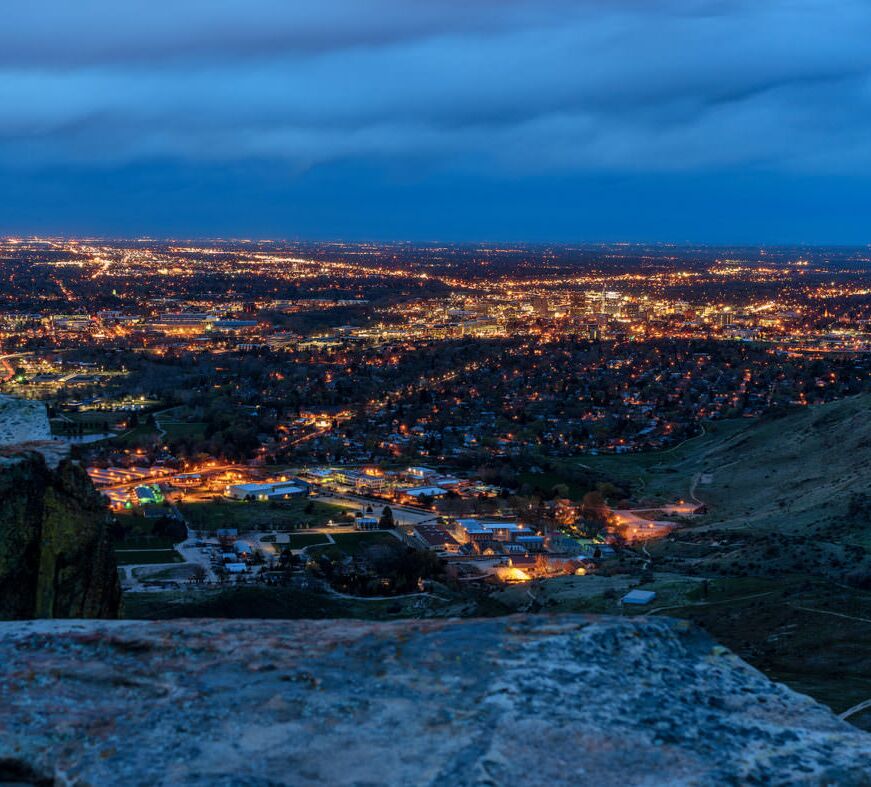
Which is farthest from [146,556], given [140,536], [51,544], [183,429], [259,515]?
[183,429]

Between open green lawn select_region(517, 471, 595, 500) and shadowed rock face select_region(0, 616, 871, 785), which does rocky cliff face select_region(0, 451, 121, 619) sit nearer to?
shadowed rock face select_region(0, 616, 871, 785)

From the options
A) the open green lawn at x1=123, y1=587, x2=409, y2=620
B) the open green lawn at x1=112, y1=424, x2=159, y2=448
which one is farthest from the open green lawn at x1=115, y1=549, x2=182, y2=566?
the open green lawn at x1=112, y1=424, x2=159, y2=448

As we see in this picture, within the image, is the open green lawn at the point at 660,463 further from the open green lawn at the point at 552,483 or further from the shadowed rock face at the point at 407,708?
the shadowed rock face at the point at 407,708

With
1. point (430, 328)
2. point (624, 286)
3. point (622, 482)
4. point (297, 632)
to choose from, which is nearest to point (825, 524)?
point (622, 482)

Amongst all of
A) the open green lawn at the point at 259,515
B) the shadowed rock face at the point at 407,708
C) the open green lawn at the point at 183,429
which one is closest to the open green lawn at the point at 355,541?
the open green lawn at the point at 259,515

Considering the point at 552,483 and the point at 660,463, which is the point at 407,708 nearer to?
the point at 552,483

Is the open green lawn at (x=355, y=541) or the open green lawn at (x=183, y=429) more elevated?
the open green lawn at (x=183, y=429)
